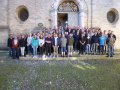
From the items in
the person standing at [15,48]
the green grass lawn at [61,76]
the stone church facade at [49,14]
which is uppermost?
the stone church facade at [49,14]

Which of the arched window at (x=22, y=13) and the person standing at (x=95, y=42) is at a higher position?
the arched window at (x=22, y=13)

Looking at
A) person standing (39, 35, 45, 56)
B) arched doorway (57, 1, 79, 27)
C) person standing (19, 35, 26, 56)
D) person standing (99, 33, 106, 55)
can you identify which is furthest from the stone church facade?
person standing (39, 35, 45, 56)

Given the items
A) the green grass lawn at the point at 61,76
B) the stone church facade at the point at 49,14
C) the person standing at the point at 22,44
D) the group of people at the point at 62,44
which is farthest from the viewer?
the stone church facade at the point at 49,14

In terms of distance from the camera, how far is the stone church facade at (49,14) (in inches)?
1106

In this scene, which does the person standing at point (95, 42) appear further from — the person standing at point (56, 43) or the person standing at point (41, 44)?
the person standing at point (41, 44)

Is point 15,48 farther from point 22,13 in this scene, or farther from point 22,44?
point 22,13

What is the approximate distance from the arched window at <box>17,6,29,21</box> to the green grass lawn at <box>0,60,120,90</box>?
9254mm

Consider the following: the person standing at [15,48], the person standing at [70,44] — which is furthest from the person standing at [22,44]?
the person standing at [70,44]

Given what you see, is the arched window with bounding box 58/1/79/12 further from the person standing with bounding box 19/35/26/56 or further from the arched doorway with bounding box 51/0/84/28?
the person standing with bounding box 19/35/26/56

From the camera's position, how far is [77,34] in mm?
22828

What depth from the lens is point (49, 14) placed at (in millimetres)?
28188

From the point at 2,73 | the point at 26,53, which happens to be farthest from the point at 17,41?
the point at 2,73

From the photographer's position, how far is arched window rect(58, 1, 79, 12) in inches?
1136

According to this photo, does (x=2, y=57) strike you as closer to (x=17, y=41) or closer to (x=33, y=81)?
(x=17, y=41)
